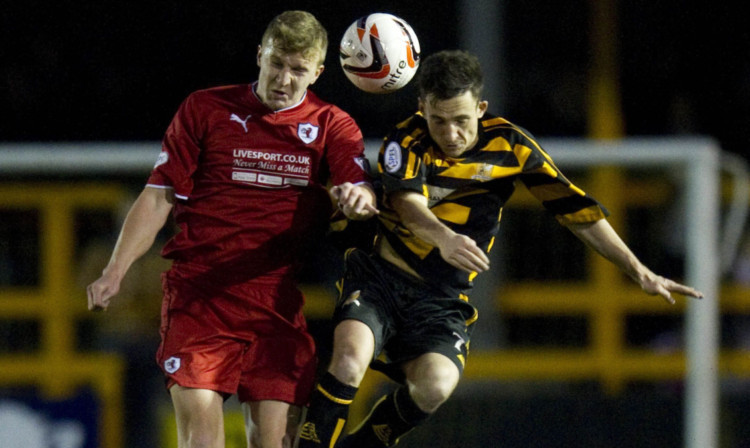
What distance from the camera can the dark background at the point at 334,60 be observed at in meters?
8.37

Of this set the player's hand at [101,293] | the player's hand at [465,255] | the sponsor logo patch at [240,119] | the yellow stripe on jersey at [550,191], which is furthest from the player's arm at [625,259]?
the player's hand at [101,293]

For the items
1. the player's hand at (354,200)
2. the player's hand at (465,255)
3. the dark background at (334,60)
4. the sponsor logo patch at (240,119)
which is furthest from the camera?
the dark background at (334,60)

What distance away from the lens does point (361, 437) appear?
12.8 feet

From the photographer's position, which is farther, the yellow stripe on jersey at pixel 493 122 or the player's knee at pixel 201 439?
the yellow stripe on jersey at pixel 493 122

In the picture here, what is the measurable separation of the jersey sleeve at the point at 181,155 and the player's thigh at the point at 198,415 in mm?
665

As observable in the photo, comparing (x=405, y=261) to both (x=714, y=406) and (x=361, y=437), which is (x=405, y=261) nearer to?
(x=361, y=437)

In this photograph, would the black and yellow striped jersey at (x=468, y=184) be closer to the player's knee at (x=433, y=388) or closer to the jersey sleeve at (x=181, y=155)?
the player's knee at (x=433, y=388)

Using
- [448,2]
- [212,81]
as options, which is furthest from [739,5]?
[212,81]

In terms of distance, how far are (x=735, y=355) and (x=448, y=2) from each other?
3865 millimetres

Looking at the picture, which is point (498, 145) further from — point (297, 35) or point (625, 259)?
point (297, 35)

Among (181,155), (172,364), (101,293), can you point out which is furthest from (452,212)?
(101,293)

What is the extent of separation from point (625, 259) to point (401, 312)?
83 centimetres

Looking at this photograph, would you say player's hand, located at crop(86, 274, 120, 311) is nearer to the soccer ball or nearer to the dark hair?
the soccer ball

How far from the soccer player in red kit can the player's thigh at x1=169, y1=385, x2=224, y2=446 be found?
0.01 metres
